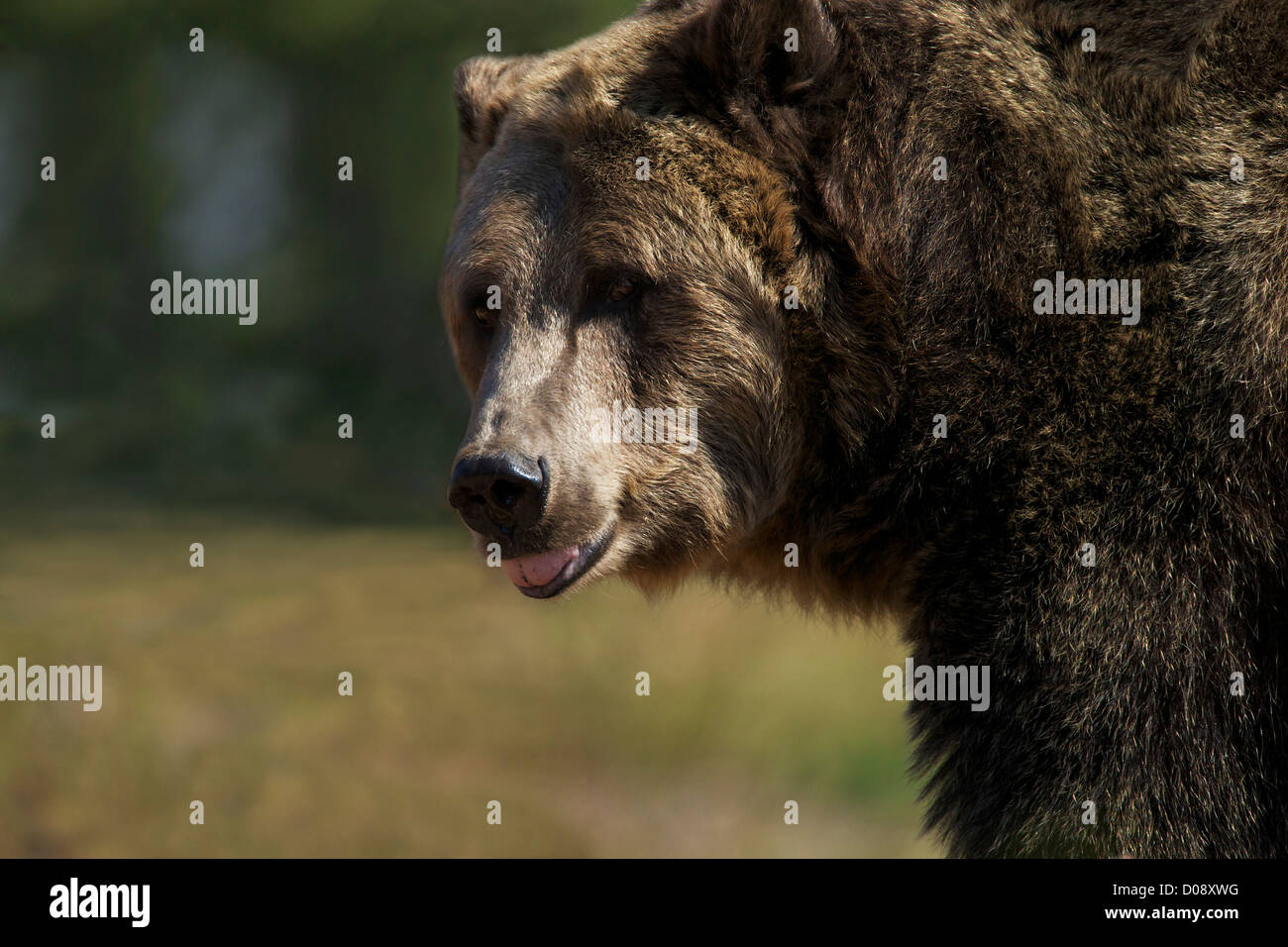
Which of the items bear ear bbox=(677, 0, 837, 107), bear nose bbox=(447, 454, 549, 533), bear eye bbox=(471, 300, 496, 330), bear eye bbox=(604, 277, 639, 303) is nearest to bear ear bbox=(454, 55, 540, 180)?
bear eye bbox=(471, 300, 496, 330)

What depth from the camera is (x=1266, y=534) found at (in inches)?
138

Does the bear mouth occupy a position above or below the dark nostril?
below

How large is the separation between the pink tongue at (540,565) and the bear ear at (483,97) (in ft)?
5.40

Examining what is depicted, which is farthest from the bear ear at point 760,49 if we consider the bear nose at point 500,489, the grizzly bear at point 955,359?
the bear nose at point 500,489

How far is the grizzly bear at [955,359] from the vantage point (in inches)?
140

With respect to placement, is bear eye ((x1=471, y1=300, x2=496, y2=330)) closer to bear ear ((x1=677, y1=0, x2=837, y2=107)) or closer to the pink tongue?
the pink tongue

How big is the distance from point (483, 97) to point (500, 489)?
177cm

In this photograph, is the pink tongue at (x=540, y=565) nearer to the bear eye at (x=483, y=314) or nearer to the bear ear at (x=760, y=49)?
the bear eye at (x=483, y=314)

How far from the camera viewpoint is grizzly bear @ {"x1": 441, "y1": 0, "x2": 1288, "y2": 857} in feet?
11.6

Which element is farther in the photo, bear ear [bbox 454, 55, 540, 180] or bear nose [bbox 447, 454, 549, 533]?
bear ear [bbox 454, 55, 540, 180]

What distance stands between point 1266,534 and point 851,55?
185cm

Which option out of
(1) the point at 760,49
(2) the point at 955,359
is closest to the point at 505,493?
(2) the point at 955,359
